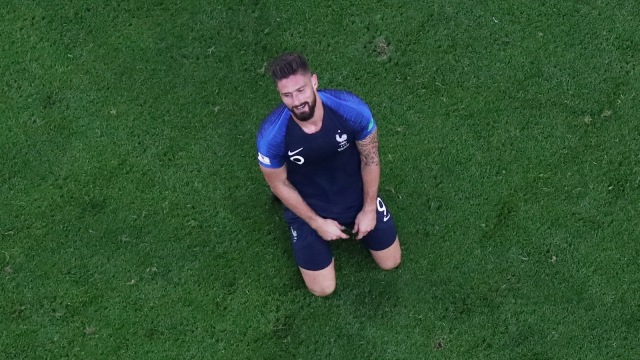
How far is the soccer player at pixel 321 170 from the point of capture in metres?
4.64

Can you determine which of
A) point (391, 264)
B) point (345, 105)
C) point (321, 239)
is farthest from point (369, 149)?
point (391, 264)

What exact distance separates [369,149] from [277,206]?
127cm

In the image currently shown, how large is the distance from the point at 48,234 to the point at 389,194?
2.66m

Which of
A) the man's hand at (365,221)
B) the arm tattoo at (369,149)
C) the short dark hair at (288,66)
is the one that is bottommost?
the man's hand at (365,221)

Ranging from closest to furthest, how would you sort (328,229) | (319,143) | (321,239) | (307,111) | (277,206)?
(307,111), (319,143), (328,229), (321,239), (277,206)

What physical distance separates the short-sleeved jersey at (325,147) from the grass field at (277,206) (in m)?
0.77

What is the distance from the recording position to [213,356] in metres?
5.88

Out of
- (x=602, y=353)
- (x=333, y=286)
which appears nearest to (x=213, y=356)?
(x=333, y=286)

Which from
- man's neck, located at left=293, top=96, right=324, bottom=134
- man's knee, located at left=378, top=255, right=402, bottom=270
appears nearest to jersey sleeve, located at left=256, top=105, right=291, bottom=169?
man's neck, located at left=293, top=96, right=324, bottom=134

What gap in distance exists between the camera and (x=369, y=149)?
514 cm

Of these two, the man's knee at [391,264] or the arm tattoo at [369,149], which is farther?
the man's knee at [391,264]

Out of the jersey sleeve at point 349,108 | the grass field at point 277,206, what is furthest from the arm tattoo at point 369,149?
the grass field at point 277,206

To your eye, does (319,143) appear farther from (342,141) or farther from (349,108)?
(349,108)

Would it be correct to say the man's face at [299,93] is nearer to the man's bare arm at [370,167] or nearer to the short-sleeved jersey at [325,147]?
the short-sleeved jersey at [325,147]
